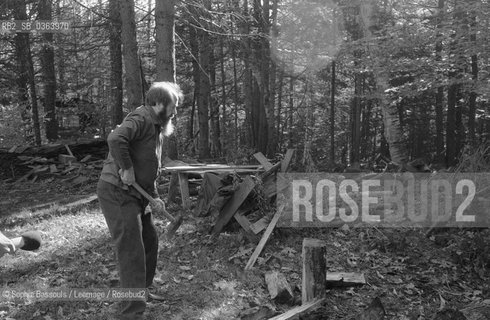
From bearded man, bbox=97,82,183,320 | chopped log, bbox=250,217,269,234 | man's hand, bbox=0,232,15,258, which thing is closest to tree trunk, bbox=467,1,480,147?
chopped log, bbox=250,217,269,234

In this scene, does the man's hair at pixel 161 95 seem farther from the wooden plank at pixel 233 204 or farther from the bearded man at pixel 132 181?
the wooden plank at pixel 233 204

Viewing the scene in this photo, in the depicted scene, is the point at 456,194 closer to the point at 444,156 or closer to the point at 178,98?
the point at 178,98

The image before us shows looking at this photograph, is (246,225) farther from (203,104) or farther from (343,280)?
(203,104)

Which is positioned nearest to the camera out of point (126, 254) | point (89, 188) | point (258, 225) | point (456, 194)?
point (126, 254)

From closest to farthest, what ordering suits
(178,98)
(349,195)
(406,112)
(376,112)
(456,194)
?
1. (178,98)
2. (456,194)
3. (349,195)
4. (406,112)
5. (376,112)

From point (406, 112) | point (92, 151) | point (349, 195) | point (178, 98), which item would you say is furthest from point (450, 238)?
point (406, 112)

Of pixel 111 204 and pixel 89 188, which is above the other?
pixel 111 204

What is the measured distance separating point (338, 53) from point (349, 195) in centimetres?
838

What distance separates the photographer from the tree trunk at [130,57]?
9164 millimetres

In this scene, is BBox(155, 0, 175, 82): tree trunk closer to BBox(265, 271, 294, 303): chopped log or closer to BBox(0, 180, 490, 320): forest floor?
BBox(0, 180, 490, 320): forest floor

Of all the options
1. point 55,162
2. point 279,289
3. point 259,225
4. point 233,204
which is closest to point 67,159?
point 55,162

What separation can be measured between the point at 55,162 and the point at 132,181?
404 inches

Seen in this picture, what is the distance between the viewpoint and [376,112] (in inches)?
901

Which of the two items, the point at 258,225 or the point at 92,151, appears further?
the point at 92,151
